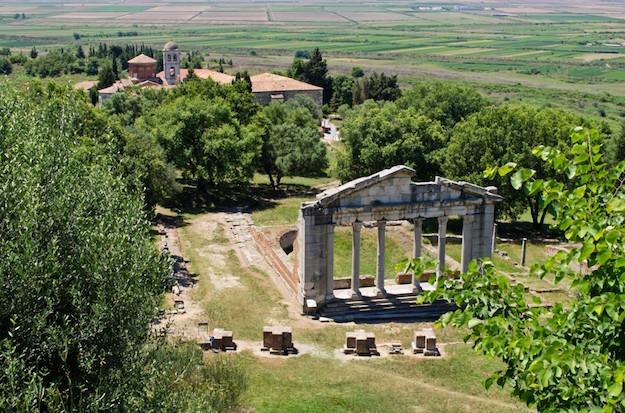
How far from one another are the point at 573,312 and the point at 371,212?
25166mm

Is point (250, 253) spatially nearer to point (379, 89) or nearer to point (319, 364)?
point (319, 364)

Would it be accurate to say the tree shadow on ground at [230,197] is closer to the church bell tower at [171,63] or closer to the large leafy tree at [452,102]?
the large leafy tree at [452,102]

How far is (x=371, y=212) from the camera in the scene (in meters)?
38.4

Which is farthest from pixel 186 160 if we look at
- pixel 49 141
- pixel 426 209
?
pixel 49 141

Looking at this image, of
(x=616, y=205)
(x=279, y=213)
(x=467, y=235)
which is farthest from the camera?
(x=279, y=213)

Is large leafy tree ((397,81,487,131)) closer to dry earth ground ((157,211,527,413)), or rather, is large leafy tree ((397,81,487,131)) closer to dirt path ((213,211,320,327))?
dirt path ((213,211,320,327))

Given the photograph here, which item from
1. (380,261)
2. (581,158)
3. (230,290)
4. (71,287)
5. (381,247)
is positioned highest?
(581,158)

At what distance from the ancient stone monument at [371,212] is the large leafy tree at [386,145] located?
2089 centimetres

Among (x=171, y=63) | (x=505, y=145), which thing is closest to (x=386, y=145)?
(x=505, y=145)

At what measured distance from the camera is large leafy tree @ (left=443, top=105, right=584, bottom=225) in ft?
189

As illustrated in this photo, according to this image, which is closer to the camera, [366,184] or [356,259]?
[366,184]

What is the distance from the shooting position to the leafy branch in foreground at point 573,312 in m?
12.4

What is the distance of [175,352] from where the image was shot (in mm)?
24203

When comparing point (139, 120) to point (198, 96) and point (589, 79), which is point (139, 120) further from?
point (589, 79)
